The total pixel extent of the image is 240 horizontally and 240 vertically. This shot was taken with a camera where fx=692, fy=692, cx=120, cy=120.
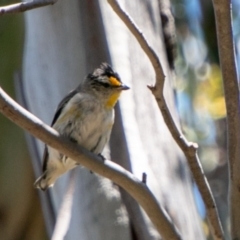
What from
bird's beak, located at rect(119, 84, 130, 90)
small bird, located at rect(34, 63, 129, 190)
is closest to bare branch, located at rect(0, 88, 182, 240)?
small bird, located at rect(34, 63, 129, 190)

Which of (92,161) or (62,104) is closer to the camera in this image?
(92,161)

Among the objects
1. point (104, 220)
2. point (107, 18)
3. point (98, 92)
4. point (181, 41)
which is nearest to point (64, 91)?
point (98, 92)

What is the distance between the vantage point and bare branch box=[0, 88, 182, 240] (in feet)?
7.66

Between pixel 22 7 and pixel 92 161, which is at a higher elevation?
pixel 22 7

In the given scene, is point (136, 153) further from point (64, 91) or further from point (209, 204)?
point (209, 204)

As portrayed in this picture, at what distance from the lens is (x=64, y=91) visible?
12.3 feet

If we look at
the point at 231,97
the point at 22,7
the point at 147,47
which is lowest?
the point at 231,97

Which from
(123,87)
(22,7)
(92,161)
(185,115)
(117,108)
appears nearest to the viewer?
(22,7)

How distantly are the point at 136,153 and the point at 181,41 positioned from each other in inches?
125

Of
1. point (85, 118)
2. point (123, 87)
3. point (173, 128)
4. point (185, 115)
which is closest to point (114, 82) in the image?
point (123, 87)

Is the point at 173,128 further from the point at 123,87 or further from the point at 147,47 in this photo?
the point at 123,87

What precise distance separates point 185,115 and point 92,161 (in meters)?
3.61

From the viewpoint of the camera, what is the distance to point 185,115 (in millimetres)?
6027

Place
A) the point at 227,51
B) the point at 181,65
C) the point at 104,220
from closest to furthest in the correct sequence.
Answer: the point at 227,51
the point at 104,220
the point at 181,65
